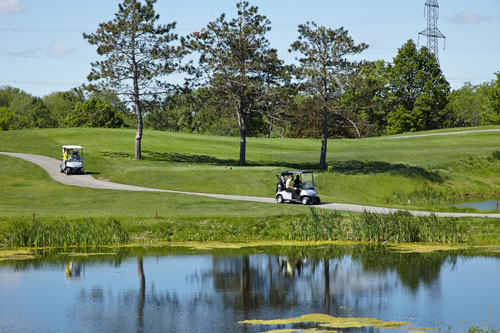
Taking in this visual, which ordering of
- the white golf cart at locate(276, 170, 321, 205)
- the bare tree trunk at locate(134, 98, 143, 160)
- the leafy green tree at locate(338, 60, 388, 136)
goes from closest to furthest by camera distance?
1. the white golf cart at locate(276, 170, 321, 205)
2. the leafy green tree at locate(338, 60, 388, 136)
3. the bare tree trunk at locate(134, 98, 143, 160)

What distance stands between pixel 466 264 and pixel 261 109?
3685 centimetres

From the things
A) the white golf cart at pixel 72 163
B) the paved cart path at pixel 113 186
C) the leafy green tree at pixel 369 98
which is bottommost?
the paved cart path at pixel 113 186

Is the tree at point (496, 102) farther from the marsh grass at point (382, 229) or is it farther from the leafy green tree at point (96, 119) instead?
the marsh grass at point (382, 229)

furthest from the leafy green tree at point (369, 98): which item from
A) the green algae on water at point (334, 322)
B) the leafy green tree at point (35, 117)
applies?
the leafy green tree at point (35, 117)

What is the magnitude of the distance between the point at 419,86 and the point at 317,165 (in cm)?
5240

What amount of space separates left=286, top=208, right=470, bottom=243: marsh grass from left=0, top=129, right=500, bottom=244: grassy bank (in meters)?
0.85

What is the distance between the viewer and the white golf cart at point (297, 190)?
38.8 meters

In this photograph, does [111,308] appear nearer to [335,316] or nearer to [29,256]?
[335,316]

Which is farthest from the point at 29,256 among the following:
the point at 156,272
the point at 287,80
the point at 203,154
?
the point at 203,154

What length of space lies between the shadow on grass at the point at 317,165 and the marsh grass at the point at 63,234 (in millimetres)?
25528

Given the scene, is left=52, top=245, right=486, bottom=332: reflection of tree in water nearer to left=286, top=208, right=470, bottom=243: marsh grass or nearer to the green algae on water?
the green algae on water

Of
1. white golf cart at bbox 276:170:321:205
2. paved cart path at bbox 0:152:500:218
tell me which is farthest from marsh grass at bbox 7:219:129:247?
white golf cart at bbox 276:170:321:205

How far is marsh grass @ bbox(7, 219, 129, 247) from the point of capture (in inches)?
1147

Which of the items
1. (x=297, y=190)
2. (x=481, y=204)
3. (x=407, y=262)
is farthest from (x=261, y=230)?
(x=481, y=204)
